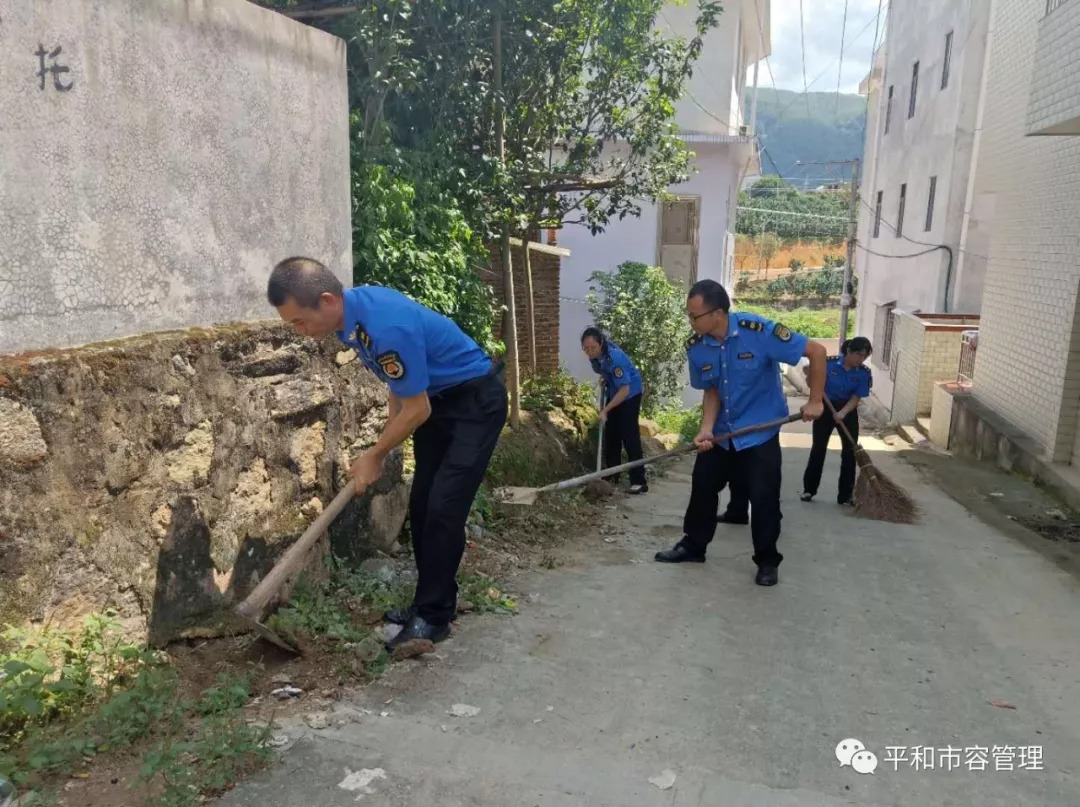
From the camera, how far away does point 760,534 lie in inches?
175

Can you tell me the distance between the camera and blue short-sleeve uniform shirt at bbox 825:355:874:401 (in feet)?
23.2

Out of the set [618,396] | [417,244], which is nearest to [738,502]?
[618,396]

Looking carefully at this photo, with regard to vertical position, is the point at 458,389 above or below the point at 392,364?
below

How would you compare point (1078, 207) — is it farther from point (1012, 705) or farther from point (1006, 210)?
point (1012, 705)

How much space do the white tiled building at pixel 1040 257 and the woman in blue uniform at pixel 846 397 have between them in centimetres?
240

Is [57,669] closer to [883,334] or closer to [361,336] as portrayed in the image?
[361,336]

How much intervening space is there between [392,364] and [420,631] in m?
1.09

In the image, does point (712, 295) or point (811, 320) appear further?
point (811, 320)

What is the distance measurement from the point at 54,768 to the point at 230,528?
108 centimetres

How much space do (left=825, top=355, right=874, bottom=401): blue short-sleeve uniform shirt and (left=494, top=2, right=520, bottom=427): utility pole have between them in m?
2.74

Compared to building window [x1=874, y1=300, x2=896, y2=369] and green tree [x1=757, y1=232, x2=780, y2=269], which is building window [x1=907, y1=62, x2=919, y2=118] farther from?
green tree [x1=757, y1=232, x2=780, y2=269]

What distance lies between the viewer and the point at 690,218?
14070mm

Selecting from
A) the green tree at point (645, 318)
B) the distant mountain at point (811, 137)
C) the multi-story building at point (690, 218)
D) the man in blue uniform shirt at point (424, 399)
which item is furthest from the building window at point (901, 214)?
the distant mountain at point (811, 137)

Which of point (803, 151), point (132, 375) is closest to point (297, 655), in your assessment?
point (132, 375)
